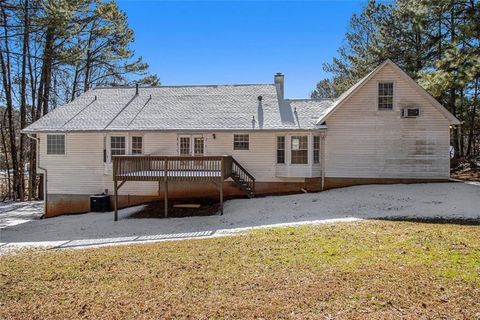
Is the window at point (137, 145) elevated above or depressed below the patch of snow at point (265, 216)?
above

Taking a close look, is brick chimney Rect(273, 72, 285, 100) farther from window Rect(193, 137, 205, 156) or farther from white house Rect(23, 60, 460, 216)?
window Rect(193, 137, 205, 156)

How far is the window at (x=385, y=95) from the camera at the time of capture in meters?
16.8

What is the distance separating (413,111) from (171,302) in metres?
15.4

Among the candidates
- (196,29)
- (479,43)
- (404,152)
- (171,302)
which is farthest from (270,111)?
(171,302)

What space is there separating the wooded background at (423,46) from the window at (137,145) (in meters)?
15.0

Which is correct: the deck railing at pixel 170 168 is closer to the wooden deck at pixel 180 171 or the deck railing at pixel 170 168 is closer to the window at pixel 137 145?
the wooden deck at pixel 180 171

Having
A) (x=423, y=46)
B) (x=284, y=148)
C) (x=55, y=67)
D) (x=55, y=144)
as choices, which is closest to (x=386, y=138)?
(x=284, y=148)

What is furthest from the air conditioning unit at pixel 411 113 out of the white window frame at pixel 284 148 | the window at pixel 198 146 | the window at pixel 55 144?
the window at pixel 55 144

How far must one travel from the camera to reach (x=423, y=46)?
23.8 metres

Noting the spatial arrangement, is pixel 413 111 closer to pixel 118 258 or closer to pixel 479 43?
pixel 479 43

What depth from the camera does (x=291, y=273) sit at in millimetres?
6473

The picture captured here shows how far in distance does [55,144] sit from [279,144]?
37.9 ft

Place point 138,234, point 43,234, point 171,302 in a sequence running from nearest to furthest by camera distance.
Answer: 1. point 171,302
2. point 138,234
3. point 43,234

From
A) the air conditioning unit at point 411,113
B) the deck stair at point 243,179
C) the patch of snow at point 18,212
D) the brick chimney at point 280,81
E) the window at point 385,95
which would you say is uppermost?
the brick chimney at point 280,81
